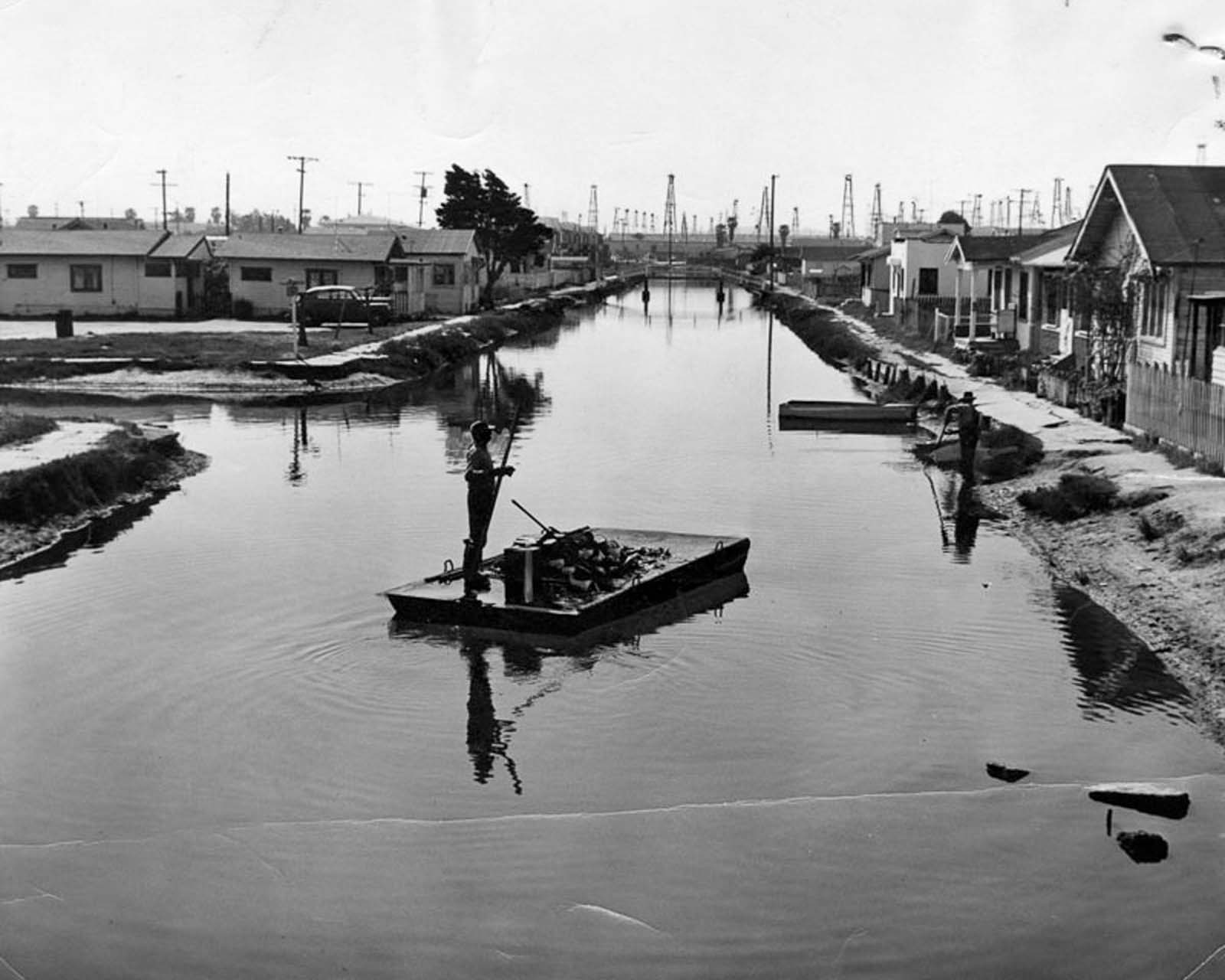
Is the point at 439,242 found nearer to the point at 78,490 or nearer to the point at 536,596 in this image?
the point at 78,490

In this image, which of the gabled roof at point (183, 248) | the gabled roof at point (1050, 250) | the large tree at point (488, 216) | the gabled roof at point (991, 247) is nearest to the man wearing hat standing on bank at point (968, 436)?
the gabled roof at point (1050, 250)

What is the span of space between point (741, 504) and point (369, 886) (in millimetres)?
15151

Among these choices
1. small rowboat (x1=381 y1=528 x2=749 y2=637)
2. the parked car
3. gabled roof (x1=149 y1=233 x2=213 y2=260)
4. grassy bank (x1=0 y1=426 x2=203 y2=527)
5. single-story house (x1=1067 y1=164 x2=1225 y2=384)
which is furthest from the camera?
gabled roof (x1=149 y1=233 x2=213 y2=260)

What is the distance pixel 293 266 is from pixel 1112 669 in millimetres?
51520

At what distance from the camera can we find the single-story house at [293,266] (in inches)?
2502

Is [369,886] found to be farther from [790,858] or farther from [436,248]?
[436,248]

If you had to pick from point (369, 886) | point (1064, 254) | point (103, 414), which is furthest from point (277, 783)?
point (1064, 254)

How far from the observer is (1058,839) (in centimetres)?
1151

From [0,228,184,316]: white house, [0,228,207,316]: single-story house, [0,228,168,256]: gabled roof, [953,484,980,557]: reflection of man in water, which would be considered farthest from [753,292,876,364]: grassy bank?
[953,484,980,557]: reflection of man in water

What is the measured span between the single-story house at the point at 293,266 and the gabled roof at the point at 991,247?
21.6 metres

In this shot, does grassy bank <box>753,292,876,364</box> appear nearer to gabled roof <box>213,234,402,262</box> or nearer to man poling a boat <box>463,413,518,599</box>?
gabled roof <box>213,234,402,262</box>

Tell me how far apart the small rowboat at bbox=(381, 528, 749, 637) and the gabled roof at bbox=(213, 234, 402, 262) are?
1845 inches

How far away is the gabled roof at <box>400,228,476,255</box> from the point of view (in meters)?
70.0

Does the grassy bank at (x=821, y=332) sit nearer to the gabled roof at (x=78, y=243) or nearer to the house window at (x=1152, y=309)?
the house window at (x=1152, y=309)
